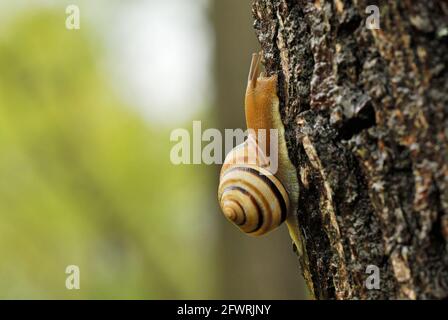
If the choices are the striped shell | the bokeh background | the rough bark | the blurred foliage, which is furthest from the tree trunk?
the blurred foliage

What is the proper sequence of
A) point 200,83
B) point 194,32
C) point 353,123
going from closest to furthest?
point 353,123, point 194,32, point 200,83

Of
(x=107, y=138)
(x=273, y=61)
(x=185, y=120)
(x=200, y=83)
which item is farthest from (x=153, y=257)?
(x=273, y=61)

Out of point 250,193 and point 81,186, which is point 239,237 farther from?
point 81,186

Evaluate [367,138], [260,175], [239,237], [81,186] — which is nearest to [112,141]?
[81,186]

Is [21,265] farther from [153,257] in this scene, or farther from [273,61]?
[273,61]

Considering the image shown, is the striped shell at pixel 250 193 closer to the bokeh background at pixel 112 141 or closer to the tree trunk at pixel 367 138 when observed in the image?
the tree trunk at pixel 367 138

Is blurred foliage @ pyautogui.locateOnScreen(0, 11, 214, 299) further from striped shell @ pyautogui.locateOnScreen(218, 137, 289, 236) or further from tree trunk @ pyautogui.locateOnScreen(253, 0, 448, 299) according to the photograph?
tree trunk @ pyautogui.locateOnScreen(253, 0, 448, 299)
